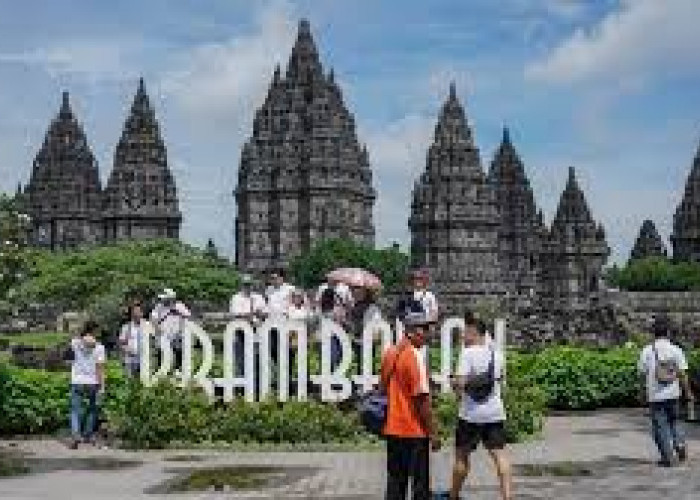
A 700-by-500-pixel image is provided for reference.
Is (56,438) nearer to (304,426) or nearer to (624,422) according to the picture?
(304,426)

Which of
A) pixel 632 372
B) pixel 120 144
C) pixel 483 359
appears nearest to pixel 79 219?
pixel 120 144

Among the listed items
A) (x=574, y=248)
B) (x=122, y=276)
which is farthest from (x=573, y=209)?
(x=122, y=276)

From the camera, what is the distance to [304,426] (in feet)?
68.1

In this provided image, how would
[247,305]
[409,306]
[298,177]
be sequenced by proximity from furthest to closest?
[298,177] < [247,305] < [409,306]

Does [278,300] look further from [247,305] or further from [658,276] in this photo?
[658,276]

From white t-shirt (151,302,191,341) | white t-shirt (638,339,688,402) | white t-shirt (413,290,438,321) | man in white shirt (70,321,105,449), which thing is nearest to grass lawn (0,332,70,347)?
white t-shirt (151,302,191,341)

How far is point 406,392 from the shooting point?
42.8ft

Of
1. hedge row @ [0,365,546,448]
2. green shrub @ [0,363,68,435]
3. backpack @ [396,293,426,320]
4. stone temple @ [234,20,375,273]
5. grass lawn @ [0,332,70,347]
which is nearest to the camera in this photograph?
backpack @ [396,293,426,320]

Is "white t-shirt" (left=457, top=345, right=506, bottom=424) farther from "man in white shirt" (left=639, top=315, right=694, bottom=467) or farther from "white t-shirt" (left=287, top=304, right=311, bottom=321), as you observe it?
"white t-shirt" (left=287, top=304, right=311, bottom=321)

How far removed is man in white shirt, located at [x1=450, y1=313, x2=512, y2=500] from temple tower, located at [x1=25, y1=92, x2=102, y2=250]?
90762 millimetres

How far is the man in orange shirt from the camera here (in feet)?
42.6

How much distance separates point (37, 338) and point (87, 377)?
77.8ft

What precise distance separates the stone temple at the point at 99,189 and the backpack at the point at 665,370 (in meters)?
80.8

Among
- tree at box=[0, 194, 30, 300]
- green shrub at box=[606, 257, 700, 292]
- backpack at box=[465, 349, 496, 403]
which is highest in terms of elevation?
green shrub at box=[606, 257, 700, 292]
